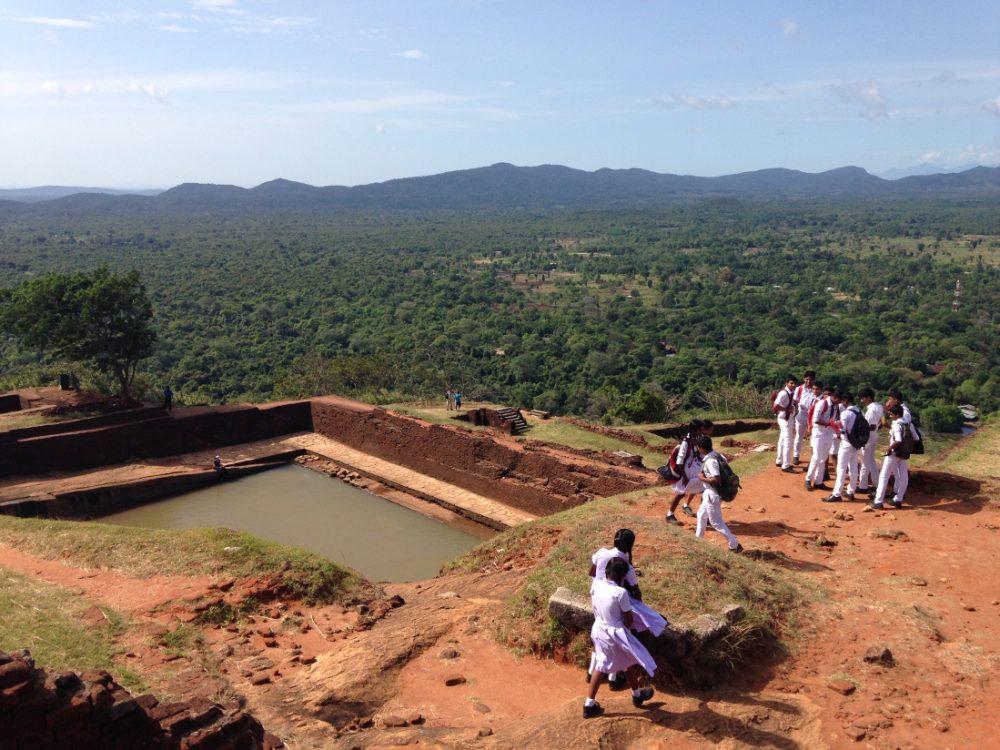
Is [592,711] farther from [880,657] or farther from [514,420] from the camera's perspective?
[514,420]

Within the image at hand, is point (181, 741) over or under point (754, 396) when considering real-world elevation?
over

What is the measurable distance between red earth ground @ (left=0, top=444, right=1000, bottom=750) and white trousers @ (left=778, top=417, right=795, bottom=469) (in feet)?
5.11

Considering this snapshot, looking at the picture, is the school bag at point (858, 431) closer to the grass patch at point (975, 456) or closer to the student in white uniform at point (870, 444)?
the student in white uniform at point (870, 444)

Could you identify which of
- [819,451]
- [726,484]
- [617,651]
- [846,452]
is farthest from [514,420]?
[617,651]

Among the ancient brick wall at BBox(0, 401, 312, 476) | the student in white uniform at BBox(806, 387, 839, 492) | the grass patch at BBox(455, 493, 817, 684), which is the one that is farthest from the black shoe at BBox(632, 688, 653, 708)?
the ancient brick wall at BBox(0, 401, 312, 476)

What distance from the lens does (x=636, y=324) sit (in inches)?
2036

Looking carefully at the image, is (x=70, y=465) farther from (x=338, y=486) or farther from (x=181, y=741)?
(x=181, y=741)

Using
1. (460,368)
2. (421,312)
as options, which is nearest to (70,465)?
(460,368)

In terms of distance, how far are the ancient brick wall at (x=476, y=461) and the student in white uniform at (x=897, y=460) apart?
3.78 m

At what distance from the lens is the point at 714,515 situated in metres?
7.39

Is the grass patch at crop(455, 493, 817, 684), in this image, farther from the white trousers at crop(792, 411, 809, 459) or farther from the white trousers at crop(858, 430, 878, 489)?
the white trousers at crop(792, 411, 809, 459)

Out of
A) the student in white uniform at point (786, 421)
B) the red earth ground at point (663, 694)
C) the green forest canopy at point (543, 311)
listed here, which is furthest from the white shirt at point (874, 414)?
the green forest canopy at point (543, 311)

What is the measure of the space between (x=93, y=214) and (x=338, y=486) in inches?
5976

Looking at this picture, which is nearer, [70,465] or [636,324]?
[70,465]
